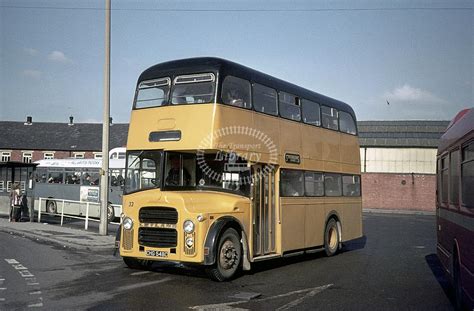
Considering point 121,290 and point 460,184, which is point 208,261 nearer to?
point 121,290

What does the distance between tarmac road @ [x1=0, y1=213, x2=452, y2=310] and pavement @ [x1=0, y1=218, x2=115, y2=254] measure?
22cm

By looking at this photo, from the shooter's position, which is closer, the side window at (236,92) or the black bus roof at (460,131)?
the black bus roof at (460,131)

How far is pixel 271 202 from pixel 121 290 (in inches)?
169

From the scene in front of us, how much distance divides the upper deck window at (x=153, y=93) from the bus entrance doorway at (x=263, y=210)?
242cm

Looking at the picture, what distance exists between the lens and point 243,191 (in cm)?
1127

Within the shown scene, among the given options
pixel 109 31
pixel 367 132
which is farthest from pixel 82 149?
pixel 109 31

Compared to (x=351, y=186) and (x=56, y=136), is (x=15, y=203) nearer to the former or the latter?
(x=351, y=186)

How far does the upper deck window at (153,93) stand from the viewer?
446 inches

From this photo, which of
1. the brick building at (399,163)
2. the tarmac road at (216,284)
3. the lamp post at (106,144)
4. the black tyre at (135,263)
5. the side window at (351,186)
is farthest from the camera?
the brick building at (399,163)

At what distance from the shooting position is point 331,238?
15688mm

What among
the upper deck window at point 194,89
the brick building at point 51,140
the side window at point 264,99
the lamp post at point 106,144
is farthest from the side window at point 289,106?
the brick building at point 51,140

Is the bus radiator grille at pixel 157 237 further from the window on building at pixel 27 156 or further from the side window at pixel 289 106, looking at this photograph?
the window on building at pixel 27 156

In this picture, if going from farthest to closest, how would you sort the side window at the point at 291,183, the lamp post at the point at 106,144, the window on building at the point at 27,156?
1. the window on building at the point at 27,156
2. the lamp post at the point at 106,144
3. the side window at the point at 291,183

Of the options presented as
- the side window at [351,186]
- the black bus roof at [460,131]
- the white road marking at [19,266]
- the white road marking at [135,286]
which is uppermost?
the black bus roof at [460,131]
